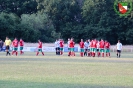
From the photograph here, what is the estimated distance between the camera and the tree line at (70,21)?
87062mm

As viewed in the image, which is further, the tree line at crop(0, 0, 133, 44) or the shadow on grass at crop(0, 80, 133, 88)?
the tree line at crop(0, 0, 133, 44)

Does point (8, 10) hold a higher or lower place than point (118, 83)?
higher

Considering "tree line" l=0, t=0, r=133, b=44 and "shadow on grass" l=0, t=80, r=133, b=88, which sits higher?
"tree line" l=0, t=0, r=133, b=44

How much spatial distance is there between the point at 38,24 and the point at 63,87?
2814 inches

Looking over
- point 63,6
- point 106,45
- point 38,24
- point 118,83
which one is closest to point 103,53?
point 106,45

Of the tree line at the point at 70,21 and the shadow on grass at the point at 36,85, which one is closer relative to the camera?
the shadow on grass at the point at 36,85

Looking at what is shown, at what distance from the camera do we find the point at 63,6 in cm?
9381

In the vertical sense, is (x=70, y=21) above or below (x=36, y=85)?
above

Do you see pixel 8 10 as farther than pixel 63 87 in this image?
Yes

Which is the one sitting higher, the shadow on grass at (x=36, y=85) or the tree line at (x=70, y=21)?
the tree line at (x=70, y=21)

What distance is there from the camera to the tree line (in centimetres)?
8706

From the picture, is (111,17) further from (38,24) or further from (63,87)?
(63,87)

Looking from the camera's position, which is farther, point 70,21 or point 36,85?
point 70,21

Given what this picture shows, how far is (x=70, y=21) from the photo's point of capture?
317 ft
